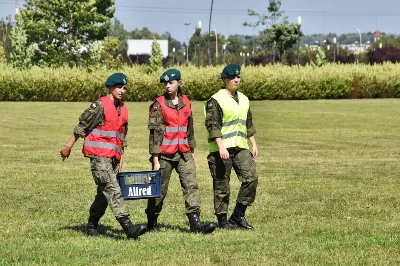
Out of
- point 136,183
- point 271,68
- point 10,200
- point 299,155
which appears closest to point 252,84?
point 271,68

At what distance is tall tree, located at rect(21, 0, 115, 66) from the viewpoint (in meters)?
74.8

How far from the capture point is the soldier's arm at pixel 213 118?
10883mm

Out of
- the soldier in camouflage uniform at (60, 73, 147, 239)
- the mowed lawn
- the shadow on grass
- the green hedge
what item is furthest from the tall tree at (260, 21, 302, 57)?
the soldier in camouflage uniform at (60, 73, 147, 239)

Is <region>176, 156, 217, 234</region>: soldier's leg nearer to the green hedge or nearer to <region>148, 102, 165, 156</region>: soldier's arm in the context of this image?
<region>148, 102, 165, 156</region>: soldier's arm

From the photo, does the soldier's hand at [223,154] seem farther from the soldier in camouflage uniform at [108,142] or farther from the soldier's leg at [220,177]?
the soldier in camouflage uniform at [108,142]

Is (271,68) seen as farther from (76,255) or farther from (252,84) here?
(76,255)

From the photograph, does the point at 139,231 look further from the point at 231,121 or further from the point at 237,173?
the point at 231,121

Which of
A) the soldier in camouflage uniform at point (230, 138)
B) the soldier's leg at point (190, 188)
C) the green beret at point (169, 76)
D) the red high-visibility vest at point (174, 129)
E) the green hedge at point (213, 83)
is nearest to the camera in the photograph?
the green beret at point (169, 76)

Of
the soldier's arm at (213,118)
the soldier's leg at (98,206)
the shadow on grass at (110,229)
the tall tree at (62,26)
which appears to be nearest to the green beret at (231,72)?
the soldier's arm at (213,118)

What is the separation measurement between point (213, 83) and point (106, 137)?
4458 cm

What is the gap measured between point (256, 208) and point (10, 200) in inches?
146

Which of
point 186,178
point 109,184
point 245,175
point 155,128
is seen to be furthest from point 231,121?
point 109,184

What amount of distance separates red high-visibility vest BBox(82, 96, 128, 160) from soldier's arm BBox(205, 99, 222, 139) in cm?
115

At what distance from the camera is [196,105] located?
50781mm
